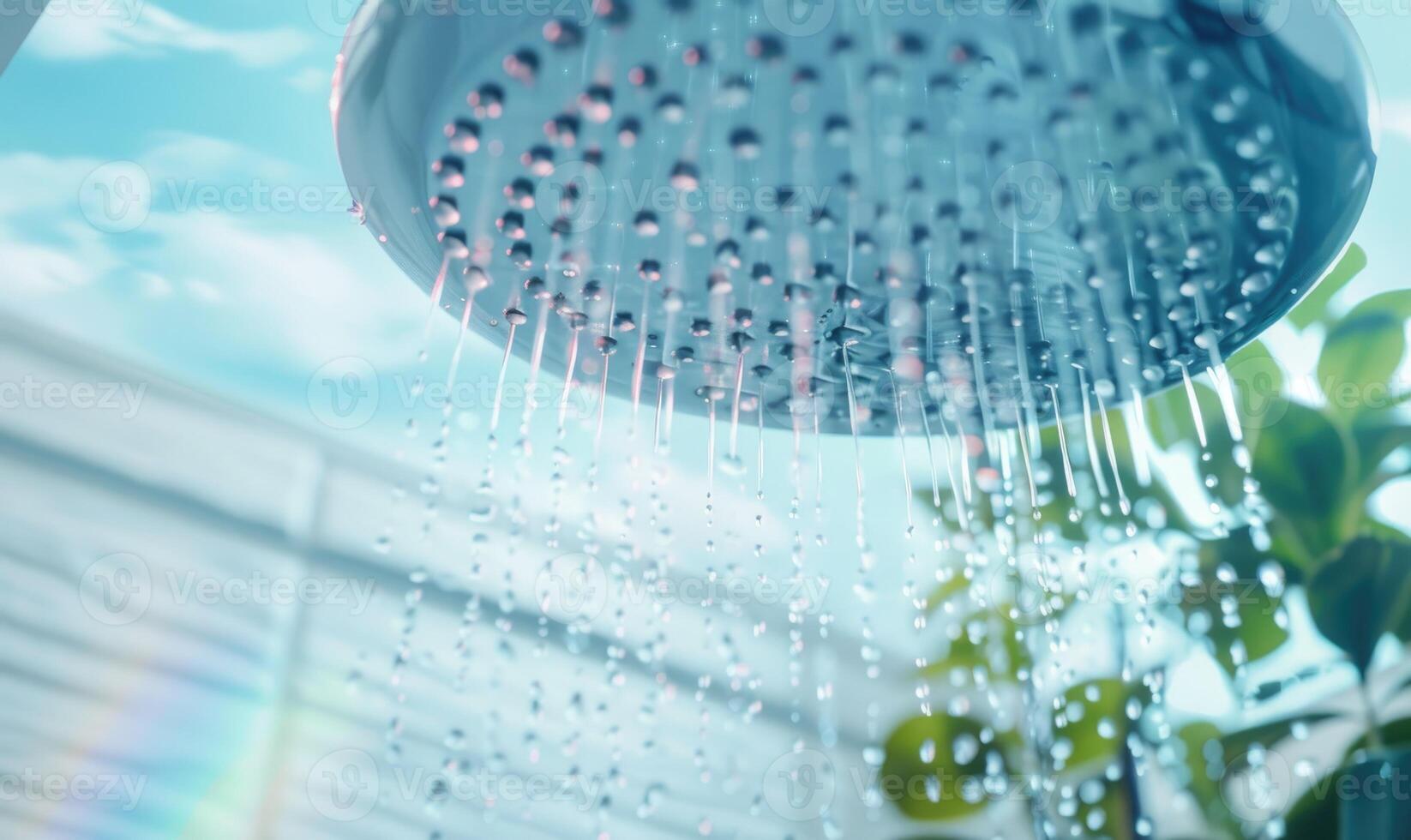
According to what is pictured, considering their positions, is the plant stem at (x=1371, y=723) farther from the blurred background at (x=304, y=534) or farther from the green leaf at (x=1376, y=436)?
the green leaf at (x=1376, y=436)

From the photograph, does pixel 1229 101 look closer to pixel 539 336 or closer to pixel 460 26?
pixel 460 26

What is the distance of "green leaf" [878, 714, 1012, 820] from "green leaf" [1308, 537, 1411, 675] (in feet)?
2.08

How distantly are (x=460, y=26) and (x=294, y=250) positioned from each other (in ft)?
6.99

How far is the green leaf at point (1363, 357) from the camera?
2.03 meters

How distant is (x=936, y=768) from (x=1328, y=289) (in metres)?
1.19

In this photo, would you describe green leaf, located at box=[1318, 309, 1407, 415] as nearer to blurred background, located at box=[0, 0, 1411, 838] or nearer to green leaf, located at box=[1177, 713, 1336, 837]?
blurred background, located at box=[0, 0, 1411, 838]

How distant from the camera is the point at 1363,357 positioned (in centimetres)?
203

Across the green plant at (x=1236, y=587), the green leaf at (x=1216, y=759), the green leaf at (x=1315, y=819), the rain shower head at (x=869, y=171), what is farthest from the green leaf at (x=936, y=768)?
the rain shower head at (x=869, y=171)

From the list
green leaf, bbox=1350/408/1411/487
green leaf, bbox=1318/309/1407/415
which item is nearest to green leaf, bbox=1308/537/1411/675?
green leaf, bbox=1350/408/1411/487

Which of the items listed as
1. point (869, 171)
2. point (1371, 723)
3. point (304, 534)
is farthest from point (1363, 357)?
point (304, 534)

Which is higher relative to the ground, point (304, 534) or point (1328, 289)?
point (1328, 289)

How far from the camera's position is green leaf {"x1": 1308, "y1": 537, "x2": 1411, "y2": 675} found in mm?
1928

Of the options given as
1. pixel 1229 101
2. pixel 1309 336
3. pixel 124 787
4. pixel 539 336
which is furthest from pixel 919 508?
pixel 1229 101

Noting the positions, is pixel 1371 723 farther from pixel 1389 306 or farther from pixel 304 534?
pixel 304 534
